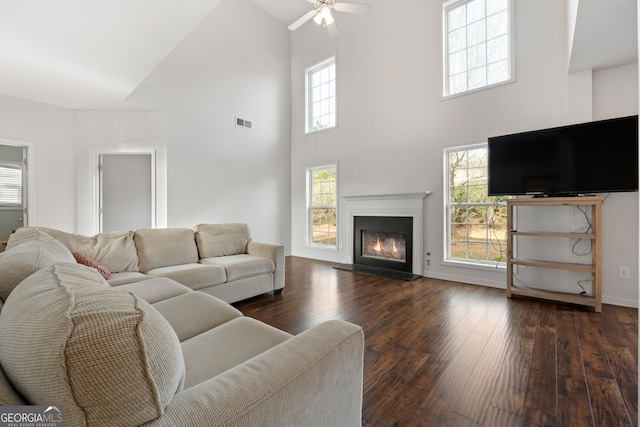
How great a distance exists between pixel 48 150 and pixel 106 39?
2.35 m

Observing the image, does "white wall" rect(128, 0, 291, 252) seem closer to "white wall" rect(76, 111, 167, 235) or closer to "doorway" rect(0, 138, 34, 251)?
"white wall" rect(76, 111, 167, 235)

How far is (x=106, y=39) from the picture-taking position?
2680mm

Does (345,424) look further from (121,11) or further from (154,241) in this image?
(121,11)

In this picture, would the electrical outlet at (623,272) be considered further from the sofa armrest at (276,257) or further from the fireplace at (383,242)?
the sofa armrest at (276,257)

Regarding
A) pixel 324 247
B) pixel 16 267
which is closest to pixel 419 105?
pixel 324 247

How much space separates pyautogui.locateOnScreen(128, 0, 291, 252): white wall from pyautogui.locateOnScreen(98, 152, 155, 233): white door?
115 cm

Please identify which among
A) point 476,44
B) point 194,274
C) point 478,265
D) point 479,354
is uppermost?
point 476,44

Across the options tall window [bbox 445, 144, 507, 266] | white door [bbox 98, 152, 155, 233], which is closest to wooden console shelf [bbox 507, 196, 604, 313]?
tall window [bbox 445, 144, 507, 266]

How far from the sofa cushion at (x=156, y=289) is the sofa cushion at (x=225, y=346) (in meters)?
0.79

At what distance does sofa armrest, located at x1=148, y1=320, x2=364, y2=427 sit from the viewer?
66 centimetres

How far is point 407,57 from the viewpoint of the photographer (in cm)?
448

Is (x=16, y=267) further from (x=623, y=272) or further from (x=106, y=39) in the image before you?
(x=623, y=272)

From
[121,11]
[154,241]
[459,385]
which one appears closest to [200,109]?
[121,11]

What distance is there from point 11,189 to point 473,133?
7.38m
